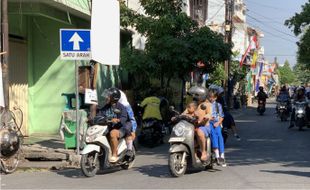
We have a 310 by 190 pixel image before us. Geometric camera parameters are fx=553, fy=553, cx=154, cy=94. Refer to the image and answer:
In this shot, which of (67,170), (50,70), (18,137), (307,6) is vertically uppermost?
(307,6)

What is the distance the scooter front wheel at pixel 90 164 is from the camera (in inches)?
385

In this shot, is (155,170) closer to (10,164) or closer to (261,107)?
(10,164)

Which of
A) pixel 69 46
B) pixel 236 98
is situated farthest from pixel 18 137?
pixel 236 98

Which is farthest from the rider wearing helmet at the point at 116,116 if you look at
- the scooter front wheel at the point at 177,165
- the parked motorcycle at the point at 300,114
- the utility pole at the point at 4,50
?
the parked motorcycle at the point at 300,114

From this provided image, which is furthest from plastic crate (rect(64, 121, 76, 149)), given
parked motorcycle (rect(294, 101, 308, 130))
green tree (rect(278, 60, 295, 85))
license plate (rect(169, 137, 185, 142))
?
green tree (rect(278, 60, 295, 85))

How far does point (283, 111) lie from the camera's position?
26.5 m

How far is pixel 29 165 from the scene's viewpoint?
37.7 feet

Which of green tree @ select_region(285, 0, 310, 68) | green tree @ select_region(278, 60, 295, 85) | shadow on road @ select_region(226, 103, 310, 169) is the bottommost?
shadow on road @ select_region(226, 103, 310, 169)

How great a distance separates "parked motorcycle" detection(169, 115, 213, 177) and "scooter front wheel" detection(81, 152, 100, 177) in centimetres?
140

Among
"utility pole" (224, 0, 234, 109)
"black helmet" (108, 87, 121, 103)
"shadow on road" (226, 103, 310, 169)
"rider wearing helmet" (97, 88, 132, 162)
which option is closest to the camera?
"rider wearing helmet" (97, 88, 132, 162)

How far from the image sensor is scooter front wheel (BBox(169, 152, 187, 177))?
9641 mm

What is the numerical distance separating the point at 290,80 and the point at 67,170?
136626 millimetres

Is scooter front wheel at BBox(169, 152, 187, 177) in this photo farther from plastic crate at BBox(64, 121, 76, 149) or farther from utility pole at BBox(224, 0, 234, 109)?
utility pole at BBox(224, 0, 234, 109)

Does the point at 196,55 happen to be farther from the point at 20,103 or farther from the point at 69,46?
the point at 69,46
